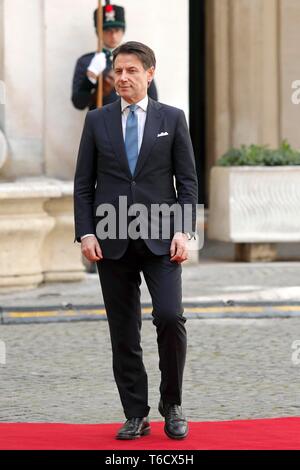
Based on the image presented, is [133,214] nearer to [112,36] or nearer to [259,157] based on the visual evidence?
[112,36]

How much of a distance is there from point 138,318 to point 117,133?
87 cm

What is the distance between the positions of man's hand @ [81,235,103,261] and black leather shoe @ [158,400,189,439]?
77cm

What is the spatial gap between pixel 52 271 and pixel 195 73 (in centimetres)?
578

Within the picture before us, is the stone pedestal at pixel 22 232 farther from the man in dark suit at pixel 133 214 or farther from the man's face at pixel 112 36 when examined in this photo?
the man in dark suit at pixel 133 214

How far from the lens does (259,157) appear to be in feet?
51.5

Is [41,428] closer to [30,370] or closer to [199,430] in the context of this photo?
[199,430]

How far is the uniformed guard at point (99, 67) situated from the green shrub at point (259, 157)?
6.71 feet

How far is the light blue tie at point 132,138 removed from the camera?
23.9ft

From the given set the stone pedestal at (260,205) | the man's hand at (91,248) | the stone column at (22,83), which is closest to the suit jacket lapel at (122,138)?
the man's hand at (91,248)

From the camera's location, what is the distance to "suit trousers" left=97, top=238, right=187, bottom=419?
721 centimetres

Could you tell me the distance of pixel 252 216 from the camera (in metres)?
15.5

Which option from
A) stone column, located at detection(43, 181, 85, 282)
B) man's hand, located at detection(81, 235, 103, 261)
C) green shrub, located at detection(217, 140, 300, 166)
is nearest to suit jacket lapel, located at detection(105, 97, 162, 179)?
man's hand, located at detection(81, 235, 103, 261)

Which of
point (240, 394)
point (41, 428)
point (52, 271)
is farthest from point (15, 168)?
point (41, 428)

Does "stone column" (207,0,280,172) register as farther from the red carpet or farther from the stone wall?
the red carpet
